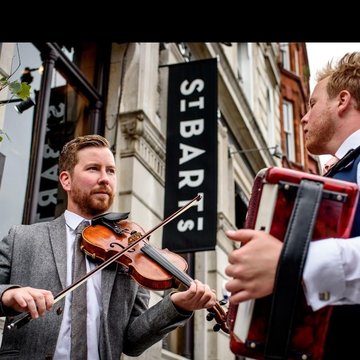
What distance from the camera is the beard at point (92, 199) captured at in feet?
9.66

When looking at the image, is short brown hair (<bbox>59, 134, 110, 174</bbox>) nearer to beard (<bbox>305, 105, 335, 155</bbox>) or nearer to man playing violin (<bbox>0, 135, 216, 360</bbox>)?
man playing violin (<bbox>0, 135, 216, 360</bbox>)

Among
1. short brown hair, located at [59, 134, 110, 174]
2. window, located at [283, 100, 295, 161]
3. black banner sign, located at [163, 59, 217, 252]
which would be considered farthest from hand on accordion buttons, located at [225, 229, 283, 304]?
window, located at [283, 100, 295, 161]

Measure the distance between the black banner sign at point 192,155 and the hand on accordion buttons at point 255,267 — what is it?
17.3ft

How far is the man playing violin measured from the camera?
8.13ft

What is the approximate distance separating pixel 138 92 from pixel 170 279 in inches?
210

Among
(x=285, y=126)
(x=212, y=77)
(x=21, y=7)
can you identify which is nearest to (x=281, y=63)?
(x=285, y=126)

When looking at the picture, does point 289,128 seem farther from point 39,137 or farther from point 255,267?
point 255,267

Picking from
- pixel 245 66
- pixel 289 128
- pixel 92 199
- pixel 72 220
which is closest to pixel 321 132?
pixel 92 199

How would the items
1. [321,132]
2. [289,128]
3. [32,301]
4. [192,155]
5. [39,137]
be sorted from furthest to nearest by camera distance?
[289,128] → [192,155] → [39,137] → [321,132] → [32,301]

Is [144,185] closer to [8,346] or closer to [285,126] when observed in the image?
[8,346]

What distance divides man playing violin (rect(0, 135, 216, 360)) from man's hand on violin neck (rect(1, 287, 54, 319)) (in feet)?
0.09

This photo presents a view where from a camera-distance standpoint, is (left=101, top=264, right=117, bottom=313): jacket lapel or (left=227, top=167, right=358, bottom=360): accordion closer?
(left=227, top=167, right=358, bottom=360): accordion

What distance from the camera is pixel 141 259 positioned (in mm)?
2893

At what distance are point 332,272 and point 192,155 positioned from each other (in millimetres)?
5909
